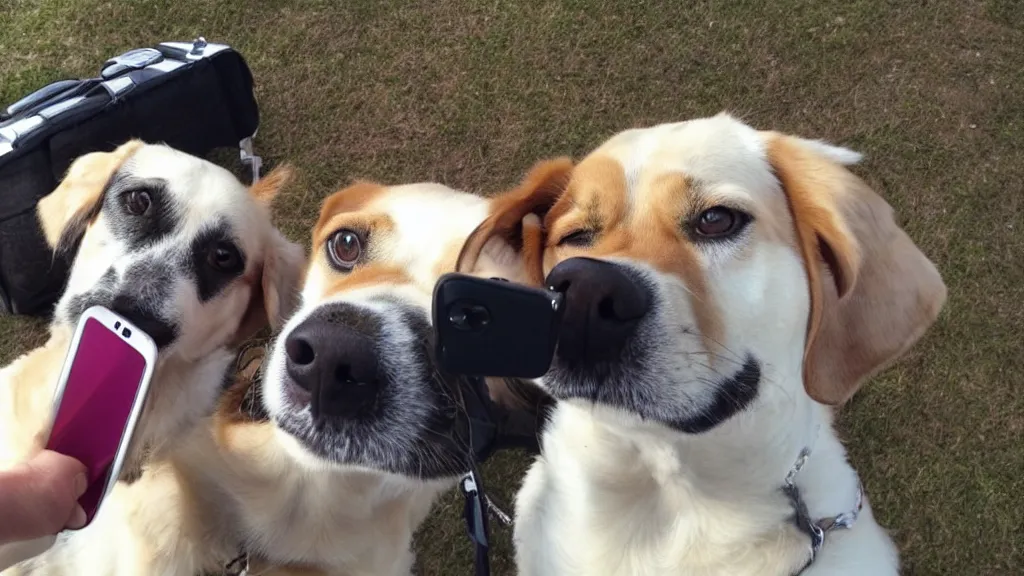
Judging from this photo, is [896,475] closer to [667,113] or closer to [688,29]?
[667,113]

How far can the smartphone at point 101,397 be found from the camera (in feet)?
6.33

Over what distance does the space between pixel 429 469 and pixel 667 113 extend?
10.4ft

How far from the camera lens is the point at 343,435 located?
201 cm

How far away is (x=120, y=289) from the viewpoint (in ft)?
8.29

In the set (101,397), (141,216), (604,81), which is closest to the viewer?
(101,397)

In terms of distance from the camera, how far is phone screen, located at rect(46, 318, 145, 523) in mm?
1949

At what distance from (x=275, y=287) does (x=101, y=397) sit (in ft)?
2.62

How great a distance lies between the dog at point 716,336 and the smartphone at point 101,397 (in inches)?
37.1

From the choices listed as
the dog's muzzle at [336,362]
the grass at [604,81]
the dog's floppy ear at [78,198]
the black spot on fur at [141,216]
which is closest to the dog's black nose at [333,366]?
the dog's muzzle at [336,362]

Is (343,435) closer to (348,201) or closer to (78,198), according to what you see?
(348,201)

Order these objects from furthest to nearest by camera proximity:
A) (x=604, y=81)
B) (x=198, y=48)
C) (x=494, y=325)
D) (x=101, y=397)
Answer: (x=604, y=81) → (x=198, y=48) → (x=101, y=397) → (x=494, y=325)

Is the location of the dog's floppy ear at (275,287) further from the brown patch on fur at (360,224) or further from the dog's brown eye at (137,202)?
the dog's brown eye at (137,202)

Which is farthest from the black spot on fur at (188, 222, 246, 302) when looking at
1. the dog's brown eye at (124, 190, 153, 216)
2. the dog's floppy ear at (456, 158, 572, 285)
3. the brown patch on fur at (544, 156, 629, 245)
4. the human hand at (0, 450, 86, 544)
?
the brown patch on fur at (544, 156, 629, 245)

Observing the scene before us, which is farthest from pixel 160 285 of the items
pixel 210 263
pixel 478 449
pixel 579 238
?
pixel 579 238
